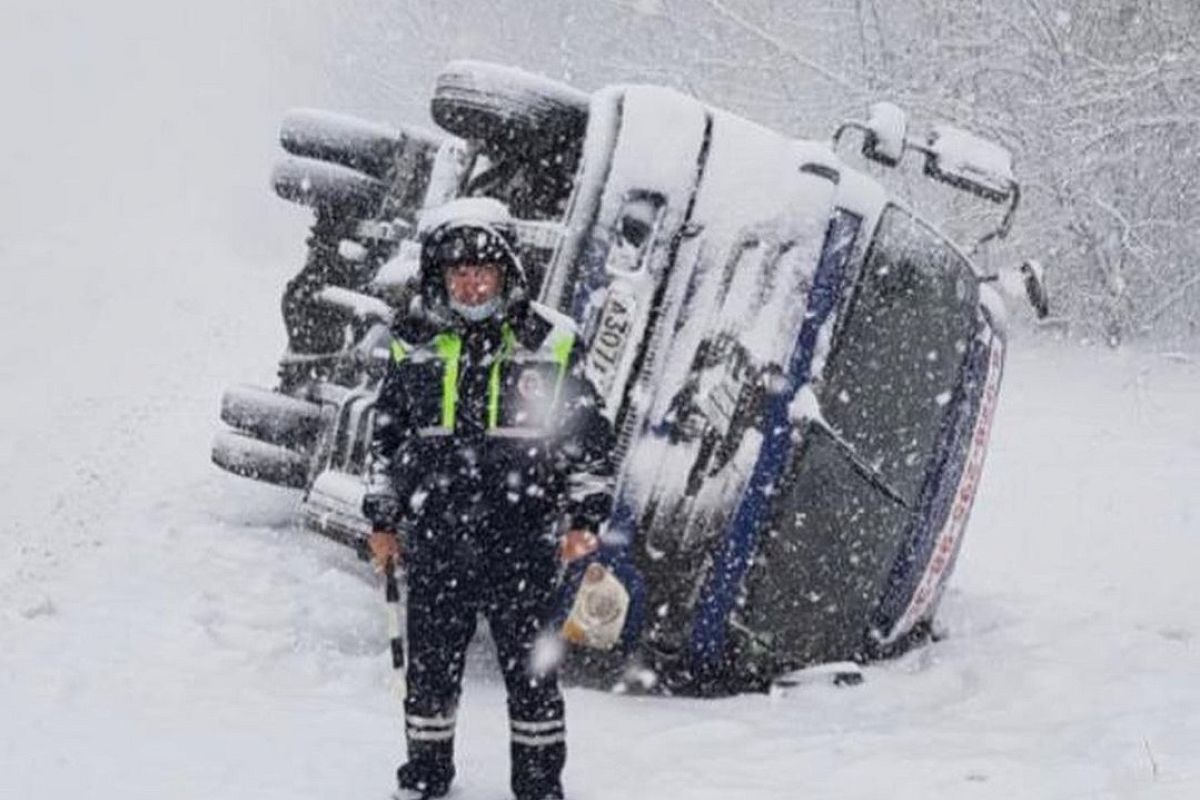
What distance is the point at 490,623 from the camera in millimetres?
4207

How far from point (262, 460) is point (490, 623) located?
2792 mm

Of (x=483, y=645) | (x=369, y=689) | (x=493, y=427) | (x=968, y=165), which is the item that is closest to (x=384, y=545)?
(x=493, y=427)

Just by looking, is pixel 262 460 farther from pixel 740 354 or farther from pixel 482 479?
pixel 482 479

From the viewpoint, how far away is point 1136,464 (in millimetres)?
10680

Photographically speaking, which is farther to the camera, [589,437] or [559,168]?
[559,168]

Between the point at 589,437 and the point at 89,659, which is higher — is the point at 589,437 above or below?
above

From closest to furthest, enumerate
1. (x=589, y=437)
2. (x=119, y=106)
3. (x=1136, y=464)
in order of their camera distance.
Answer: (x=589, y=437), (x=1136, y=464), (x=119, y=106)

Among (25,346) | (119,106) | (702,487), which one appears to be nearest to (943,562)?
(702,487)

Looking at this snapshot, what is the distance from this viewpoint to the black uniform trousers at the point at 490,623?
414 centimetres

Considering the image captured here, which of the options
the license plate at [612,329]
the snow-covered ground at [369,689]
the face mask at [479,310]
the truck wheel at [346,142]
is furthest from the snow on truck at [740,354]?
the truck wheel at [346,142]

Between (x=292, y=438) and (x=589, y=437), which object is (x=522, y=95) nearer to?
(x=589, y=437)

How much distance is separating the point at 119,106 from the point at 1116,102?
5589 cm

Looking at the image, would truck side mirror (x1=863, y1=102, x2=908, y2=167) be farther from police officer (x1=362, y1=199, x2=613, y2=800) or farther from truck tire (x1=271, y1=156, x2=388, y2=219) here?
truck tire (x1=271, y1=156, x2=388, y2=219)

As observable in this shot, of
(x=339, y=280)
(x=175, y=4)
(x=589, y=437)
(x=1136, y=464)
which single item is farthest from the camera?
(x=175, y=4)
